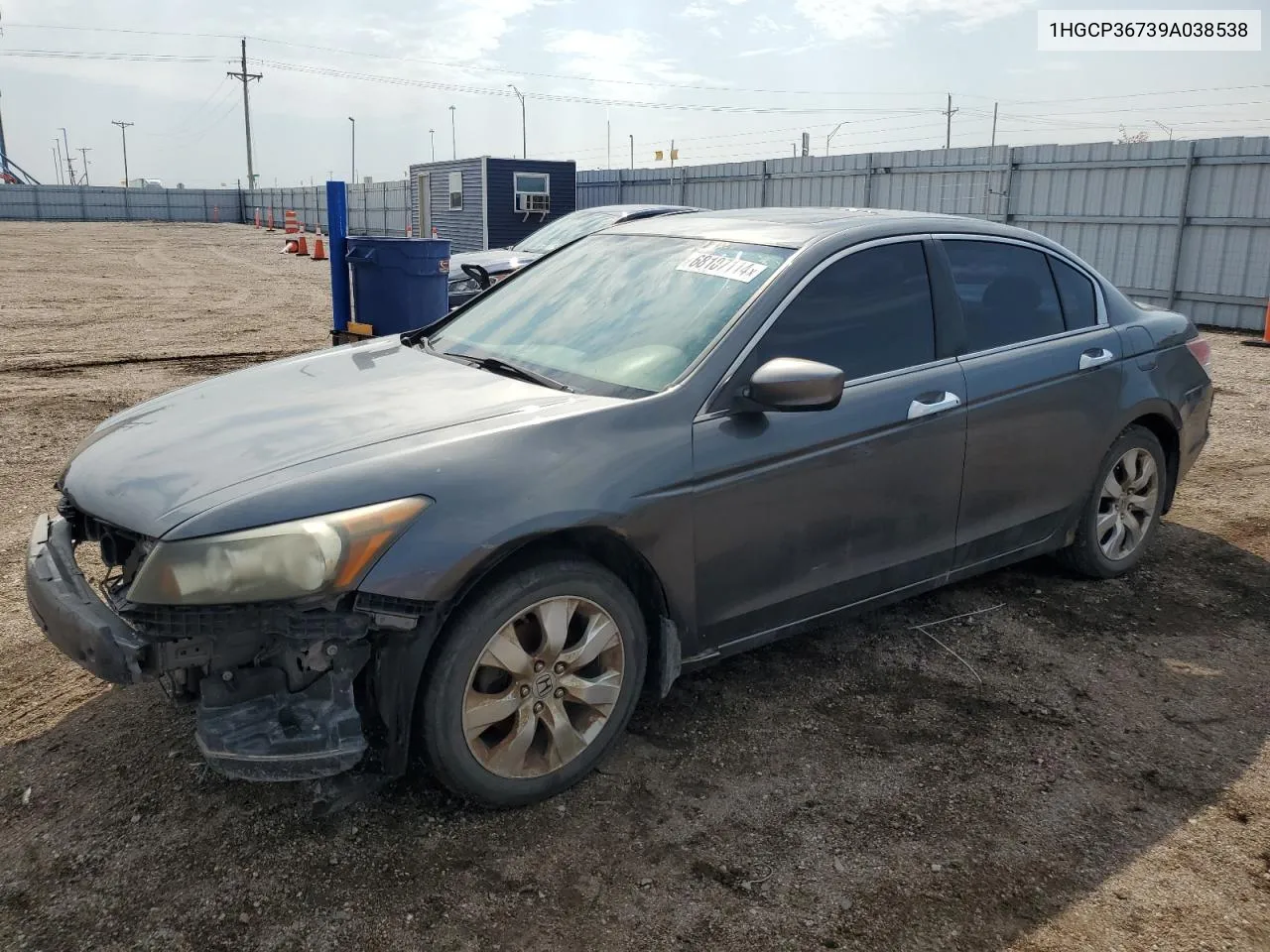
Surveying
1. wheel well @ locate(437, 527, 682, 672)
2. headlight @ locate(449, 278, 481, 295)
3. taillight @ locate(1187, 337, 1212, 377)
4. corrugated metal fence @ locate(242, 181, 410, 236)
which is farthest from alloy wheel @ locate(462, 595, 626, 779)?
corrugated metal fence @ locate(242, 181, 410, 236)

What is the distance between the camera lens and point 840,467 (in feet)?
10.9

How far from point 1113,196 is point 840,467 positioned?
14.1 meters

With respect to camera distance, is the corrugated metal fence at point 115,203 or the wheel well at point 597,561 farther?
the corrugated metal fence at point 115,203

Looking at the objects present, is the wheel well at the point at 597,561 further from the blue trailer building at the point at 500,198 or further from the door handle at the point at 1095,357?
the blue trailer building at the point at 500,198

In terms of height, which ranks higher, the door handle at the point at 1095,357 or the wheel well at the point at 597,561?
the door handle at the point at 1095,357

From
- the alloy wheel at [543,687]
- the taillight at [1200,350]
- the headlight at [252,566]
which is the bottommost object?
the alloy wheel at [543,687]

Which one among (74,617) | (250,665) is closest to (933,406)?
(250,665)

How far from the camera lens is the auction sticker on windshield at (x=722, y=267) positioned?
3389mm

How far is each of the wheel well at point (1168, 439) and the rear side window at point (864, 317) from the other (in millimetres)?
1533

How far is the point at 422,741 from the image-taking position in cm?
267

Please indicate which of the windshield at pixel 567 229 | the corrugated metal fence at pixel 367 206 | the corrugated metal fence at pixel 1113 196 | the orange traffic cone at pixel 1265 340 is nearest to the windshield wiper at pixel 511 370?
the windshield at pixel 567 229

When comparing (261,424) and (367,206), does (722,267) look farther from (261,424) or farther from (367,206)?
(367,206)

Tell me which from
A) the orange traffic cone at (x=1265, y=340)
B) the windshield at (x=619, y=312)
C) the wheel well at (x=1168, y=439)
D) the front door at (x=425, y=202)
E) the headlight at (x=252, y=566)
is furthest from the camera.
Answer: the front door at (x=425, y=202)

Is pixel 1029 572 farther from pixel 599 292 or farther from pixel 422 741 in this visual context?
pixel 422 741
